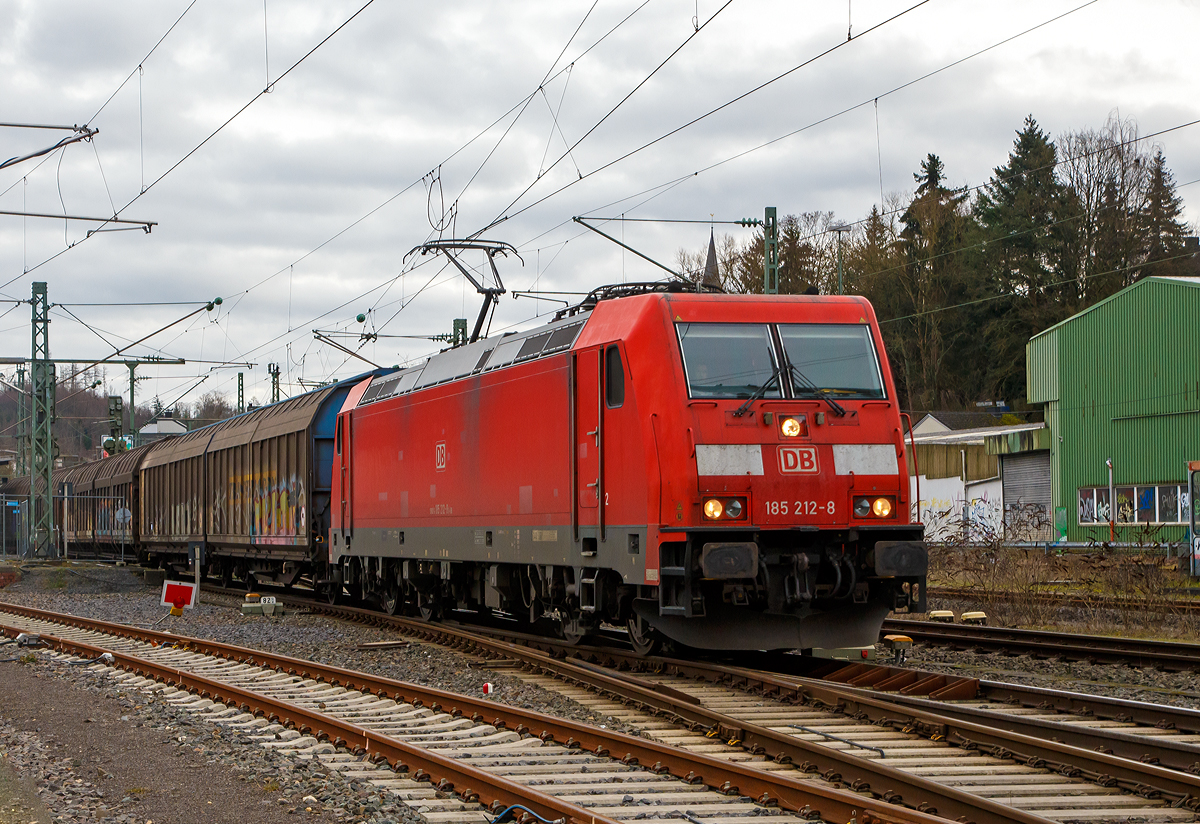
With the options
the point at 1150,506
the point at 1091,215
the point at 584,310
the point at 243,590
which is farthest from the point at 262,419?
the point at 1091,215

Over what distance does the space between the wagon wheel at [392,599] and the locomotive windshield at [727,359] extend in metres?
9.49

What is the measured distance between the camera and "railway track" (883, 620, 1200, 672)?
12.0 m

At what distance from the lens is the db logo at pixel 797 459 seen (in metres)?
11.2

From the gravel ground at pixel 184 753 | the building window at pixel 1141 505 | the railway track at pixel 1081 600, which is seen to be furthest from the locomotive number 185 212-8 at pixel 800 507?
the building window at pixel 1141 505

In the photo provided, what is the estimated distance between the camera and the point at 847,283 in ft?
219

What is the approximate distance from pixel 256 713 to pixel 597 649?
389cm

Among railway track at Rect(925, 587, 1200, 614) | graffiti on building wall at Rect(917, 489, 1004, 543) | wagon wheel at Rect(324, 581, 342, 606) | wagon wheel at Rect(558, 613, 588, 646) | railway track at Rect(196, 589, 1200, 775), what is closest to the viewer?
railway track at Rect(196, 589, 1200, 775)

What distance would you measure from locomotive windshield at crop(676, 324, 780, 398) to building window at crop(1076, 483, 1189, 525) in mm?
24713

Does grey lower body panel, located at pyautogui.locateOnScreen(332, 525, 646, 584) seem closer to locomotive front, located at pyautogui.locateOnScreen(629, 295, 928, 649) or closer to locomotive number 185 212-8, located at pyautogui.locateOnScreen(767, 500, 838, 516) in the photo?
locomotive front, located at pyautogui.locateOnScreen(629, 295, 928, 649)

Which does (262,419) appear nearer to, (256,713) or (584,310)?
(584,310)

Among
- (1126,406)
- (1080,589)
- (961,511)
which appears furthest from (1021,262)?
(1080,589)

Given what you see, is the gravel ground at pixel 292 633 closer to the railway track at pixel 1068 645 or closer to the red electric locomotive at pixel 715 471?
the red electric locomotive at pixel 715 471

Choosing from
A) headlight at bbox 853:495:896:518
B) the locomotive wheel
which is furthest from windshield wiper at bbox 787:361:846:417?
the locomotive wheel

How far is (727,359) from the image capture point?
11.6 m
